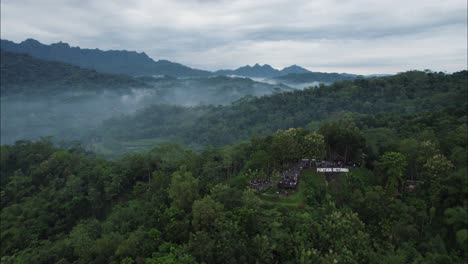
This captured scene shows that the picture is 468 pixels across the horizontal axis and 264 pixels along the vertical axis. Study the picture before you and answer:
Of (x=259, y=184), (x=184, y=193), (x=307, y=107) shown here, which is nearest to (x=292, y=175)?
(x=259, y=184)

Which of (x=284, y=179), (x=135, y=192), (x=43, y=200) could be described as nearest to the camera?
(x=284, y=179)

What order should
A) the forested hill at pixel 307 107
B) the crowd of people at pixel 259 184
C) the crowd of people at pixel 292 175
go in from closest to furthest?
the crowd of people at pixel 292 175, the crowd of people at pixel 259 184, the forested hill at pixel 307 107

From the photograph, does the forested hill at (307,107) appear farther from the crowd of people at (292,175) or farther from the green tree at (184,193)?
the green tree at (184,193)

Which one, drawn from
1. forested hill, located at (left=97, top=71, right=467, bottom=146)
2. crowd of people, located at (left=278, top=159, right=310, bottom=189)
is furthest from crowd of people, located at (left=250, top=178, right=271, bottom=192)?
forested hill, located at (left=97, top=71, right=467, bottom=146)

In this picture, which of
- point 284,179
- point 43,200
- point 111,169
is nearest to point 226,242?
point 284,179

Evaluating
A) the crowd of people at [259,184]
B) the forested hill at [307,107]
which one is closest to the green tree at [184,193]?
the crowd of people at [259,184]

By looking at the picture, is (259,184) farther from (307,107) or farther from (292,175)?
(307,107)

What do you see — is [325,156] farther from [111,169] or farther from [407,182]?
[111,169]

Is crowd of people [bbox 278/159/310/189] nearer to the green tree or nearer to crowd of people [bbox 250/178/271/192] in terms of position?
crowd of people [bbox 250/178/271/192]
